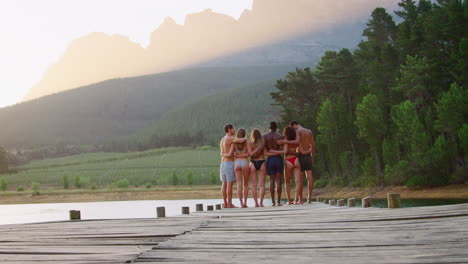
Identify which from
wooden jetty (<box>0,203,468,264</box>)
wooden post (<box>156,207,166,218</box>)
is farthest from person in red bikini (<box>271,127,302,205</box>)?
wooden jetty (<box>0,203,468,264</box>)

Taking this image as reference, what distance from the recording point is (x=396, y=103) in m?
58.3

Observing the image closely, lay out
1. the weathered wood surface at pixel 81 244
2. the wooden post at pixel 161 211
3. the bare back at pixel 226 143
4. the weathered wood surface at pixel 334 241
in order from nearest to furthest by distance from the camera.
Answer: the weathered wood surface at pixel 334 241 < the weathered wood surface at pixel 81 244 < the wooden post at pixel 161 211 < the bare back at pixel 226 143

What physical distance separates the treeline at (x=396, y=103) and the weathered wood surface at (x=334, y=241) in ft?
143

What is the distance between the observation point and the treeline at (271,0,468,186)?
1949 inches

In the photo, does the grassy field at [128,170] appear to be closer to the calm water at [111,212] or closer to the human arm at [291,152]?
the calm water at [111,212]

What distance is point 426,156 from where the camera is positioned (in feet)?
164

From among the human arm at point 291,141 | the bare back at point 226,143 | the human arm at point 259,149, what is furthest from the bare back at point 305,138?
the bare back at point 226,143

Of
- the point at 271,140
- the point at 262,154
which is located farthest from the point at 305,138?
the point at 262,154

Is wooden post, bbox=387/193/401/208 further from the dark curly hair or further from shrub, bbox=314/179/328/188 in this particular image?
shrub, bbox=314/179/328/188

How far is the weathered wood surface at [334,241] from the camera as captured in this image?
4.43 meters

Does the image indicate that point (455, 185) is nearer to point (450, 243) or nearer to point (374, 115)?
point (374, 115)

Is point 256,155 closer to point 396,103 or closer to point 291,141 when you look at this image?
point 291,141

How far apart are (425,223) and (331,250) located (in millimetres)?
2013

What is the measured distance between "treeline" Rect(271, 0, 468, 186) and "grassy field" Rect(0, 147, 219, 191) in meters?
45.1
